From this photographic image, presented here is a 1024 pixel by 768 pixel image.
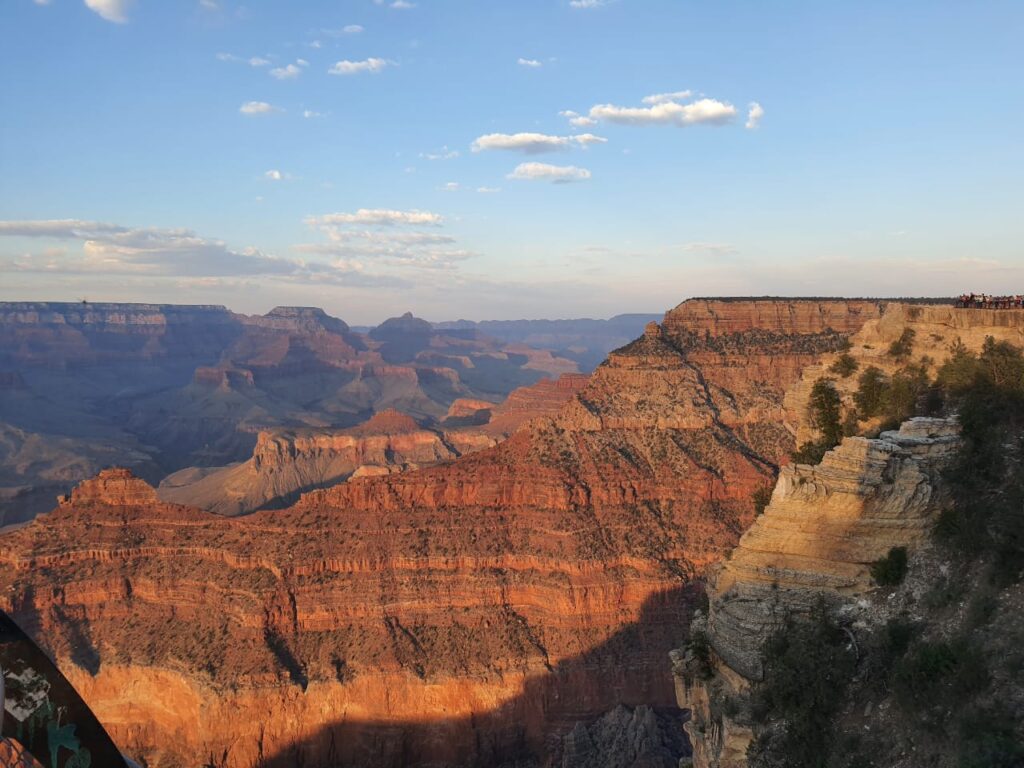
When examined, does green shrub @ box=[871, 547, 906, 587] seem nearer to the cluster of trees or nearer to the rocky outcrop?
the cluster of trees

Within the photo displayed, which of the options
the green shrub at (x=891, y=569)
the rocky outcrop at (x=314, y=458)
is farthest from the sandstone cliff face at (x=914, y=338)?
the rocky outcrop at (x=314, y=458)

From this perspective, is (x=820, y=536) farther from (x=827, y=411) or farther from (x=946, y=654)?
(x=827, y=411)

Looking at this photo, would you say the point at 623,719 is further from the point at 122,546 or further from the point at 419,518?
the point at 122,546

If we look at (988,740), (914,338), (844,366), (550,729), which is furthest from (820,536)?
(550,729)

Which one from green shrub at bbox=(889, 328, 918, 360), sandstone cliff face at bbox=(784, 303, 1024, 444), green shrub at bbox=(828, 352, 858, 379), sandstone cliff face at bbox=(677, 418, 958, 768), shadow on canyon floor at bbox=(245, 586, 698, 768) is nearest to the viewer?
sandstone cliff face at bbox=(677, 418, 958, 768)

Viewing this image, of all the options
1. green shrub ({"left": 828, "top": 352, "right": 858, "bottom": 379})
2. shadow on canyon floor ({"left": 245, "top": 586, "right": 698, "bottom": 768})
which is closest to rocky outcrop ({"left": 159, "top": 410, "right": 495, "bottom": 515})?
shadow on canyon floor ({"left": 245, "top": 586, "right": 698, "bottom": 768})

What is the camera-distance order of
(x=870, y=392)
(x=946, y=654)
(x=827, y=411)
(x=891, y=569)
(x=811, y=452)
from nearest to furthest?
(x=946, y=654) < (x=891, y=569) < (x=870, y=392) < (x=811, y=452) < (x=827, y=411)

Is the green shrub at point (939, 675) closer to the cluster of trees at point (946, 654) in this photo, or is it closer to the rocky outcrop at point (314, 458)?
the cluster of trees at point (946, 654)
